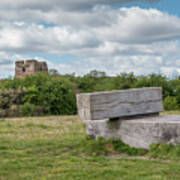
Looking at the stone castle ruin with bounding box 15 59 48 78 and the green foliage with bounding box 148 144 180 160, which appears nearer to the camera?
the green foliage with bounding box 148 144 180 160

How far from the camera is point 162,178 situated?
14.1 feet

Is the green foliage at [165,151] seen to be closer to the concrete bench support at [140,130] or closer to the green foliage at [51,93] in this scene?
the concrete bench support at [140,130]

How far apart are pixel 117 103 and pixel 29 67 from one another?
52.6m

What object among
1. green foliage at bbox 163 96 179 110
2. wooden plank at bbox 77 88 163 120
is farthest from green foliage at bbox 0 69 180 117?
wooden plank at bbox 77 88 163 120

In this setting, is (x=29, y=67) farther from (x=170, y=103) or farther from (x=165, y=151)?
(x=165, y=151)

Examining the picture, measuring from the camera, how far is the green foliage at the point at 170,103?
23405 mm

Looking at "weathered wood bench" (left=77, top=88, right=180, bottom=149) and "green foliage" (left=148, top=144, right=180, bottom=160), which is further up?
"weathered wood bench" (left=77, top=88, right=180, bottom=149)

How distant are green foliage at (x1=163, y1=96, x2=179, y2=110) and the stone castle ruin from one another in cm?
3656

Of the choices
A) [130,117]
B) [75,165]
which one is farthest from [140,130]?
[75,165]

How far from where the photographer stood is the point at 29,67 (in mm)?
57250

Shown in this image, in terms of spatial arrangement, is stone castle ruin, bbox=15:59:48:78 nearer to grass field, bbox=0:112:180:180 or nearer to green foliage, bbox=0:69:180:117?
green foliage, bbox=0:69:180:117

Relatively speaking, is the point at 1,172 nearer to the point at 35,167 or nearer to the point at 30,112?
the point at 35,167

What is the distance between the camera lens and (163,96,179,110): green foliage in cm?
2340

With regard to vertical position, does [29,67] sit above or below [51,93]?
above
